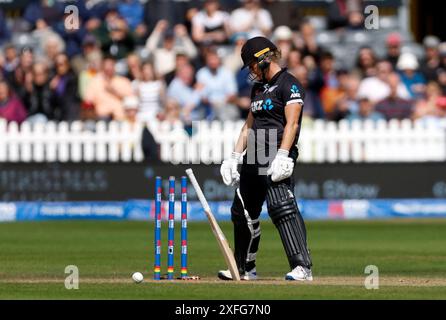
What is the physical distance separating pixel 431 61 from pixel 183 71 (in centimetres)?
472

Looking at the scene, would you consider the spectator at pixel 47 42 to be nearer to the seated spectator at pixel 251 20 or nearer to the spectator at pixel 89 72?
the spectator at pixel 89 72

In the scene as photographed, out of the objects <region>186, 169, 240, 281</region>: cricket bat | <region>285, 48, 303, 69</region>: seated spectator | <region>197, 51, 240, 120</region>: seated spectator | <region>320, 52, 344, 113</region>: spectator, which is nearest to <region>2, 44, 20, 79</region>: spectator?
<region>197, 51, 240, 120</region>: seated spectator

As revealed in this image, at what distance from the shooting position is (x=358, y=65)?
83.6ft

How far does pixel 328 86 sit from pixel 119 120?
3.66 m

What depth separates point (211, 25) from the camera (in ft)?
84.1

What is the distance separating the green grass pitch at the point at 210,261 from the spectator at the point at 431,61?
11.9ft

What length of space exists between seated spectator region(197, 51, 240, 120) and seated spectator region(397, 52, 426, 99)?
3.04 m

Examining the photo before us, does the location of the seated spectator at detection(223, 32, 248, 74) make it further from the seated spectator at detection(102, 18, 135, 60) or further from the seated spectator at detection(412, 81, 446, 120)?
the seated spectator at detection(412, 81, 446, 120)

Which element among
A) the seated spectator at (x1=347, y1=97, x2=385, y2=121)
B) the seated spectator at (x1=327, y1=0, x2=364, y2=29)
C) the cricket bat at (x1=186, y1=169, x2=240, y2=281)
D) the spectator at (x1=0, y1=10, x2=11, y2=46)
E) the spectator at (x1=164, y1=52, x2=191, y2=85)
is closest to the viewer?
the cricket bat at (x1=186, y1=169, x2=240, y2=281)

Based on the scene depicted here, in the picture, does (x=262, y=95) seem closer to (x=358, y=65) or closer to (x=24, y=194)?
(x=24, y=194)

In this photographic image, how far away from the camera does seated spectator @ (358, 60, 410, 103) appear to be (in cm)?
2472

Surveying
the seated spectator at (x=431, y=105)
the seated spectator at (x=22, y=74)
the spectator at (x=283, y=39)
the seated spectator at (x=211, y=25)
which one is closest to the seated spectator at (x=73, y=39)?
the seated spectator at (x=22, y=74)

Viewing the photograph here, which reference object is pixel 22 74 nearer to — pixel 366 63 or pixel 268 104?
pixel 366 63
